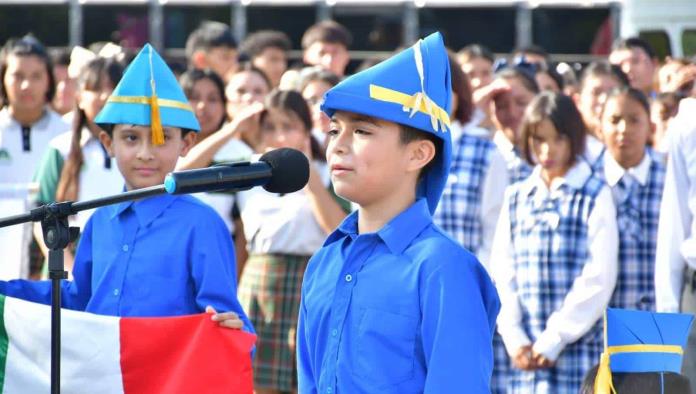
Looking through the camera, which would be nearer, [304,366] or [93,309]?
[304,366]

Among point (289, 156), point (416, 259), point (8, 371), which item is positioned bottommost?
point (8, 371)

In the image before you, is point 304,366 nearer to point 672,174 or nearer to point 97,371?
point 97,371

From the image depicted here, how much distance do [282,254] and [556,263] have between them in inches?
54.3

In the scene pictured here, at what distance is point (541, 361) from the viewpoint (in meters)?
6.29

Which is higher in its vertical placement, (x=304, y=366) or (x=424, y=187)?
(x=424, y=187)

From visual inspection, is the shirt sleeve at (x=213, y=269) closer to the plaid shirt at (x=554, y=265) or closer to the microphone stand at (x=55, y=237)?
the microphone stand at (x=55, y=237)

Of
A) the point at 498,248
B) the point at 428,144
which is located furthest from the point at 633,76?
the point at 428,144

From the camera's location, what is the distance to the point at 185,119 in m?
4.90

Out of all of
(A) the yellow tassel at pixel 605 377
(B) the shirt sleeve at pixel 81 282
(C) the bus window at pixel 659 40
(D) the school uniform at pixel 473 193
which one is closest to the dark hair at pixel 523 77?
(D) the school uniform at pixel 473 193

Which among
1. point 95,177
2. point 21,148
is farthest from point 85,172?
point 21,148

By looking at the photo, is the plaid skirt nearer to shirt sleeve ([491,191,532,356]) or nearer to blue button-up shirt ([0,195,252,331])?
shirt sleeve ([491,191,532,356])

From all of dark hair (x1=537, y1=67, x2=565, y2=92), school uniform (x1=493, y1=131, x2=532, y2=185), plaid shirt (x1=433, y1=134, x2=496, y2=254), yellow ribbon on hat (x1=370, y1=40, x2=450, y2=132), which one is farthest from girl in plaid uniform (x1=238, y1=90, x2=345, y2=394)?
yellow ribbon on hat (x1=370, y1=40, x2=450, y2=132)

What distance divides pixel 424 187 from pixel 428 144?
15 cm

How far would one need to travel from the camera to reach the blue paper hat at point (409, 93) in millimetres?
3584
